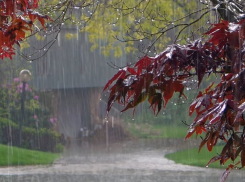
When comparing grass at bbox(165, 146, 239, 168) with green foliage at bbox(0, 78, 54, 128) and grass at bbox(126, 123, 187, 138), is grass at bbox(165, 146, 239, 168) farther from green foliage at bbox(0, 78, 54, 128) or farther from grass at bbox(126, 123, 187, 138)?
green foliage at bbox(0, 78, 54, 128)

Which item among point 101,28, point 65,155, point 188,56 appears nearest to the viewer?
point 188,56

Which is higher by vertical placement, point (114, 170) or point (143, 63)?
point (143, 63)

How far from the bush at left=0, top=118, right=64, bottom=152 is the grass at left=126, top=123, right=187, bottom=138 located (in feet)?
12.3

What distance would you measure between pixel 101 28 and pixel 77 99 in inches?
344

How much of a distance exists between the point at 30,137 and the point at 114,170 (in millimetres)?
4314

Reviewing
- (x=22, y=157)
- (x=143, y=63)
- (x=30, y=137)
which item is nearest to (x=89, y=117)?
(x=30, y=137)

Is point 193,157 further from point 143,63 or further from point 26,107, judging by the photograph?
point 143,63

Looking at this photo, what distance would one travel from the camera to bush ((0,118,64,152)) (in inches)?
525

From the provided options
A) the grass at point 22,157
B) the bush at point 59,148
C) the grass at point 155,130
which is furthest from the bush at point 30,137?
the grass at point 155,130

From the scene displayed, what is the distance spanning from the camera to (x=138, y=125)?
1695 cm

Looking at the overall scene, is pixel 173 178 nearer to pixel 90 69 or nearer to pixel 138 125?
pixel 138 125

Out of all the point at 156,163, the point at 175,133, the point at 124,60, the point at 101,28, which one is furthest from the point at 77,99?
the point at 101,28

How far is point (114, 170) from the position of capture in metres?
10.3

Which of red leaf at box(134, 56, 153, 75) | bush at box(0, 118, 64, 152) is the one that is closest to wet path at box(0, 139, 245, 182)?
bush at box(0, 118, 64, 152)
